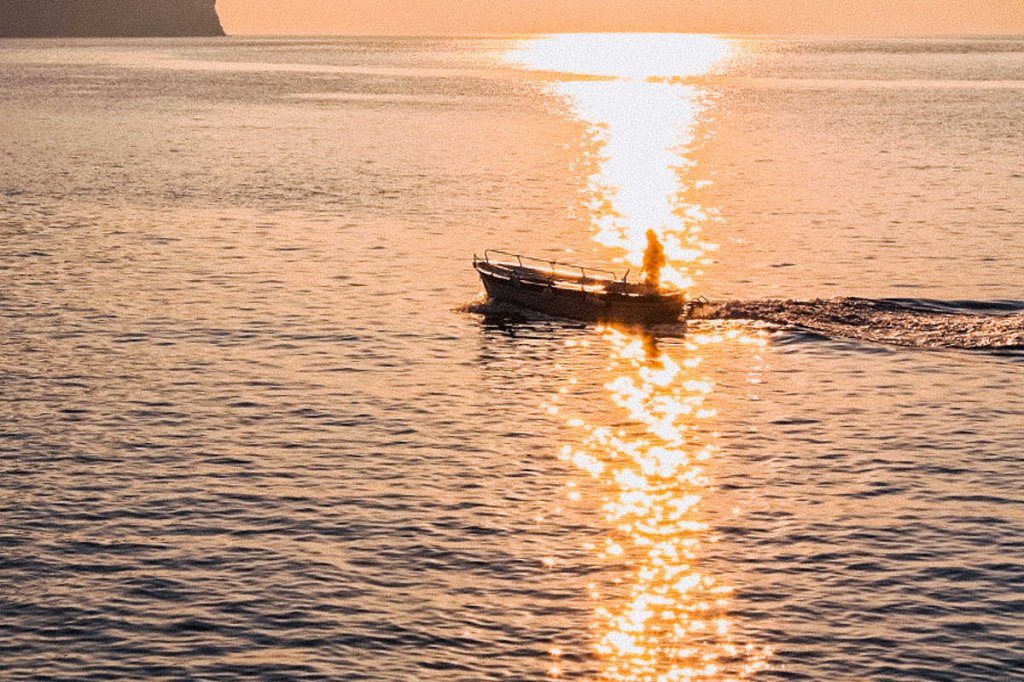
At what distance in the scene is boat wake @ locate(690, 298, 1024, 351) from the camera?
56950 millimetres

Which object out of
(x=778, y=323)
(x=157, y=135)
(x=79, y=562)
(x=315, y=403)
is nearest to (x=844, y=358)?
(x=778, y=323)

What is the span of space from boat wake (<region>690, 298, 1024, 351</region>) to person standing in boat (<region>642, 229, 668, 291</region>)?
2844 mm

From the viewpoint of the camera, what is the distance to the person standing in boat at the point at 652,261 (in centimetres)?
5884

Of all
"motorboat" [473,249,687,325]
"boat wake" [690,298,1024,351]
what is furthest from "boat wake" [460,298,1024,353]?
"motorboat" [473,249,687,325]

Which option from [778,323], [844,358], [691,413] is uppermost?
[778,323]

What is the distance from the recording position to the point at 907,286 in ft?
221

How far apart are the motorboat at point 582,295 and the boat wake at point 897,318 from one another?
2766mm

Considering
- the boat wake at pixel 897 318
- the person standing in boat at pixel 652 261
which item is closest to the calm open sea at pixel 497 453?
the boat wake at pixel 897 318

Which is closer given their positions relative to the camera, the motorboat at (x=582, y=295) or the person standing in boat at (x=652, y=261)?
the person standing in boat at (x=652, y=261)

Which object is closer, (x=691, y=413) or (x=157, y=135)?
(x=691, y=413)

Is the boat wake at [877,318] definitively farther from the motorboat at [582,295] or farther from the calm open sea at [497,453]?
the motorboat at [582,295]

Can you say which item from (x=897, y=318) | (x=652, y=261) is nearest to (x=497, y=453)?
(x=652, y=261)

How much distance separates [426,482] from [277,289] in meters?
29.7

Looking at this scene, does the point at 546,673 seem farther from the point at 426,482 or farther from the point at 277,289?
the point at 277,289
